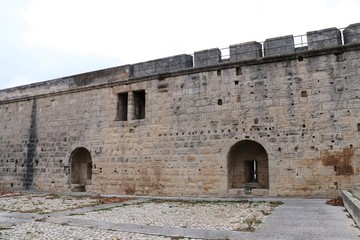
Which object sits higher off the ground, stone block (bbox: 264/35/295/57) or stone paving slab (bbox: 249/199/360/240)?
stone block (bbox: 264/35/295/57)

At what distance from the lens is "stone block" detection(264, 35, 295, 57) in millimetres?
10320

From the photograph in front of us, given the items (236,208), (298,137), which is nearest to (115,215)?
(236,208)

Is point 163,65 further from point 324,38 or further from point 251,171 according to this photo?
point 324,38

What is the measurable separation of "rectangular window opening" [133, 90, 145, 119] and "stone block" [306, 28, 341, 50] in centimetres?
617

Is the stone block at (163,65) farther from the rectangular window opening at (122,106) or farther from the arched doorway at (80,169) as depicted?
the arched doorway at (80,169)

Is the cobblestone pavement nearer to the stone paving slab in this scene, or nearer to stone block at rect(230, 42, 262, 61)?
the stone paving slab

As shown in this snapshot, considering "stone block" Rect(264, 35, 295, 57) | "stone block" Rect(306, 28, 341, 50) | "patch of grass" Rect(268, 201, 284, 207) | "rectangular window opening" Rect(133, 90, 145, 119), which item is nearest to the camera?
"patch of grass" Rect(268, 201, 284, 207)

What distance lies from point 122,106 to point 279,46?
20.7 ft

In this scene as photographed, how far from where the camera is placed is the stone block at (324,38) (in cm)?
981

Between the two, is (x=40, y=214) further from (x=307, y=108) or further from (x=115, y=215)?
(x=307, y=108)

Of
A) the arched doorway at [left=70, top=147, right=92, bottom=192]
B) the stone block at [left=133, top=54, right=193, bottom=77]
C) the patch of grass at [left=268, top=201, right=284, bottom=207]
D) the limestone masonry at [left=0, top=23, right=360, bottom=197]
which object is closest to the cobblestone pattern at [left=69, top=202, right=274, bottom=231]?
the patch of grass at [left=268, top=201, right=284, bottom=207]

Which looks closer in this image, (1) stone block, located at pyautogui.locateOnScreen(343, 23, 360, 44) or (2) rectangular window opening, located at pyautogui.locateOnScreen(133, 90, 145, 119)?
(1) stone block, located at pyautogui.locateOnScreen(343, 23, 360, 44)

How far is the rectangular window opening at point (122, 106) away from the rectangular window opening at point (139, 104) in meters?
0.49

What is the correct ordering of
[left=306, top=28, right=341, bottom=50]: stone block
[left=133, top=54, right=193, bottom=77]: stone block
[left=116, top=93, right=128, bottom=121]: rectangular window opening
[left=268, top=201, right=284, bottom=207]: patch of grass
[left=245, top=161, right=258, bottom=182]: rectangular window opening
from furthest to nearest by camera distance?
[left=116, top=93, right=128, bottom=121]: rectangular window opening → [left=133, top=54, right=193, bottom=77]: stone block → [left=245, top=161, right=258, bottom=182]: rectangular window opening → [left=306, top=28, right=341, bottom=50]: stone block → [left=268, top=201, right=284, bottom=207]: patch of grass
